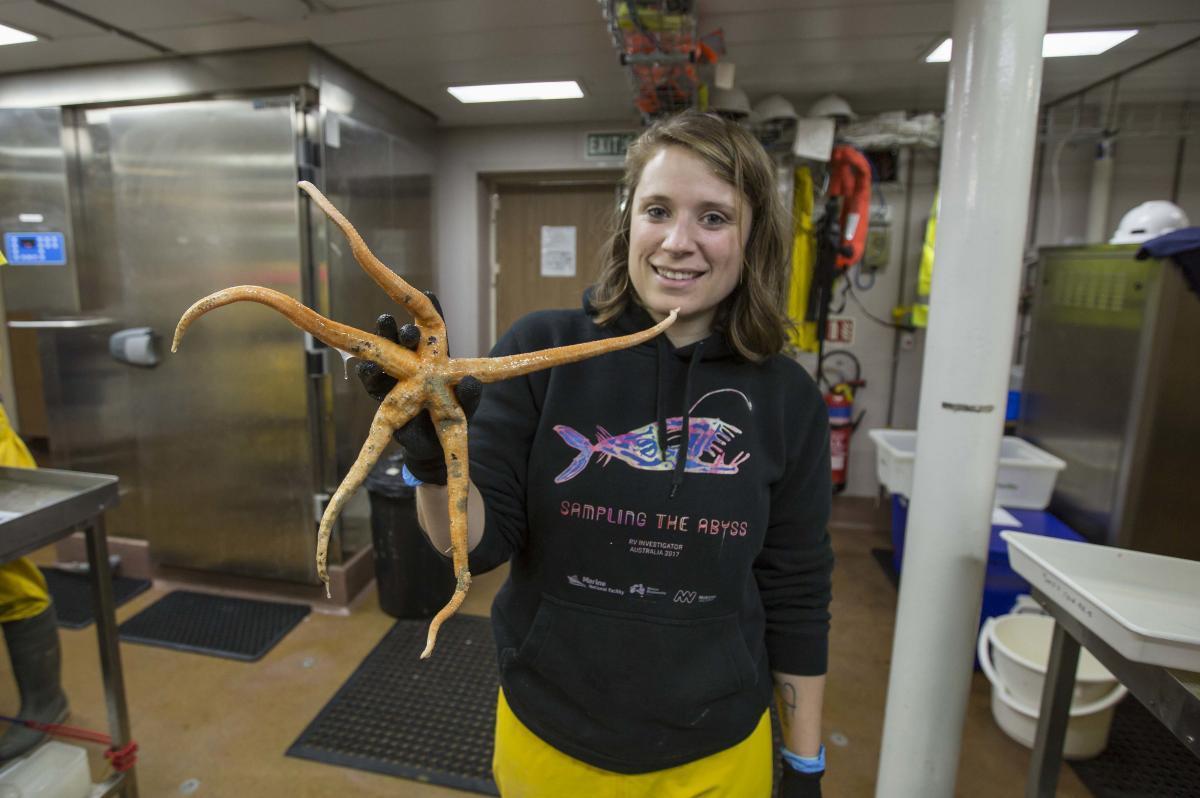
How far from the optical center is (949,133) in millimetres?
1443

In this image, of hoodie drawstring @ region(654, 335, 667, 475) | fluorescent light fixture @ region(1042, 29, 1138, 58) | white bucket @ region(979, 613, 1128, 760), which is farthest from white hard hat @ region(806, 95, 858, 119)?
hoodie drawstring @ region(654, 335, 667, 475)

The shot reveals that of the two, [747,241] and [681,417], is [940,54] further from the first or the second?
[681,417]

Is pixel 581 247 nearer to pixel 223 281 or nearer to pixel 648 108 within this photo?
pixel 648 108

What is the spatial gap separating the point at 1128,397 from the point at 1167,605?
1.57m

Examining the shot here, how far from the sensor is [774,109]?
3203 millimetres

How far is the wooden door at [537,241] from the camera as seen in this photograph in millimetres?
4062

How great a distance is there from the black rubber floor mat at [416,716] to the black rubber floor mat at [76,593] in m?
1.26

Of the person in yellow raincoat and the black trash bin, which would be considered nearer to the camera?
the person in yellow raincoat

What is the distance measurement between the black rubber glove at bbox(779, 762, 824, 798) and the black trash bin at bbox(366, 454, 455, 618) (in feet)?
6.18

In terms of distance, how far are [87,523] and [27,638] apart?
71 centimetres

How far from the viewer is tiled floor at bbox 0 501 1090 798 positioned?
1.92 m

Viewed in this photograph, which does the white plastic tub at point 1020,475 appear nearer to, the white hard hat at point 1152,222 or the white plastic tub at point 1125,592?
the white hard hat at point 1152,222

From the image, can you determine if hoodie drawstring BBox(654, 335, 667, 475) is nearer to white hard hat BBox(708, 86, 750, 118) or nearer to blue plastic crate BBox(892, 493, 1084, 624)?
blue plastic crate BBox(892, 493, 1084, 624)

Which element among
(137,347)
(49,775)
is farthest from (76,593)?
(49,775)
